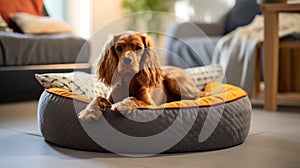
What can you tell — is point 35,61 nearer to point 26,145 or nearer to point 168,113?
point 26,145

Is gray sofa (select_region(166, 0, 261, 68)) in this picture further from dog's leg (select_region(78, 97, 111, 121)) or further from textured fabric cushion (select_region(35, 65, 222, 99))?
dog's leg (select_region(78, 97, 111, 121))

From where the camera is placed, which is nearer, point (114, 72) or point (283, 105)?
point (114, 72)

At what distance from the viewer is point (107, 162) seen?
5.27 ft

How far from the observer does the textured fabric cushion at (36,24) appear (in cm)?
345

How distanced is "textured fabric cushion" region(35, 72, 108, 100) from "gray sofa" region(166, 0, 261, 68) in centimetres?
184

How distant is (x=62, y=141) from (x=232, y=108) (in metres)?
0.65

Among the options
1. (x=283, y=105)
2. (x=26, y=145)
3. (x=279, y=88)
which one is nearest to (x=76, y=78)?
(x=26, y=145)

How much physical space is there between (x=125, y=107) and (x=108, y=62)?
6.4 inches

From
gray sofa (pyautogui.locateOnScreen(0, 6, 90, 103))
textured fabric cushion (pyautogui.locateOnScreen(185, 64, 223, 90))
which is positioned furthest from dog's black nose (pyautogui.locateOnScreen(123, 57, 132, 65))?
gray sofa (pyautogui.locateOnScreen(0, 6, 90, 103))

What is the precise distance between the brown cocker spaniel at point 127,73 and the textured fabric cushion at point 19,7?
2.10 m

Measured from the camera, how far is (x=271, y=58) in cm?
294

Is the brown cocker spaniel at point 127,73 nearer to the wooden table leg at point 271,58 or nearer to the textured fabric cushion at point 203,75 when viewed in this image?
the textured fabric cushion at point 203,75

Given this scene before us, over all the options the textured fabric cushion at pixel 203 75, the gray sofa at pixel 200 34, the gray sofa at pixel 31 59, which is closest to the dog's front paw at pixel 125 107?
the textured fabric cushion at pixel 203 75

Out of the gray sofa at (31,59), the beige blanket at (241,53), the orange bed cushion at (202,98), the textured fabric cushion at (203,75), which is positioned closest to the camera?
the orange bed cushion at (202,98)
